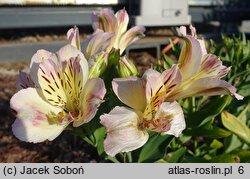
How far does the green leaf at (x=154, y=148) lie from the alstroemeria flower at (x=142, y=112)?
292mm

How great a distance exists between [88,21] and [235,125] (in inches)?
138

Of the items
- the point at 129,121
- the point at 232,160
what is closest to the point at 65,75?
the point at 129,121

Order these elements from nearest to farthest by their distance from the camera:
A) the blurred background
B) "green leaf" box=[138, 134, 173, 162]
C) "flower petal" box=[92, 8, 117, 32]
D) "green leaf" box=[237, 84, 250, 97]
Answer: "flower petal" box=[92, 8, 117, 32] → "green leaf" box=[138, 134, 173, 162] → "green leaf" box=[237, 84, 250, 97] → the blurred background

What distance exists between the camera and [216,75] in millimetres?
790

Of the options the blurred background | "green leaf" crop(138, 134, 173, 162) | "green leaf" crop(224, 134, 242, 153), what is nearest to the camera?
"green leaf" crop(138, 134, 173, 162)

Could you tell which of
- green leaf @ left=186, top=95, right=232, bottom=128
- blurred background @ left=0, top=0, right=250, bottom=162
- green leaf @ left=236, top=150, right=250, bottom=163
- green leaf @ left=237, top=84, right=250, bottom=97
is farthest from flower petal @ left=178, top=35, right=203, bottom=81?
blurred background @ left=0, top=0, right=250, bottom=162

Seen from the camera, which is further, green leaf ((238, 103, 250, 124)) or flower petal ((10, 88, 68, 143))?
green leaf ((238, 103, 250, 124))

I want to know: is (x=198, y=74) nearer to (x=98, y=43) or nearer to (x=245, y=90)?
(x=98, y=43)

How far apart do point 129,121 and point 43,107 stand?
0.54 feet

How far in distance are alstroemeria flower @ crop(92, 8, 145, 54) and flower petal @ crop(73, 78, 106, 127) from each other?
0.60 feet

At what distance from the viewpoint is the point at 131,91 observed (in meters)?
0.71

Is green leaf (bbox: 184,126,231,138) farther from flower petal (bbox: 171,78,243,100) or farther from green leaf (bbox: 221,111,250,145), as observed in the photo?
flower petal (bbox: 171,78,243,100)

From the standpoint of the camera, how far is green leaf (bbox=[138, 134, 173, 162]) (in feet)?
3.37

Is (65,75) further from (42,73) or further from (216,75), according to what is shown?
(216,75)
